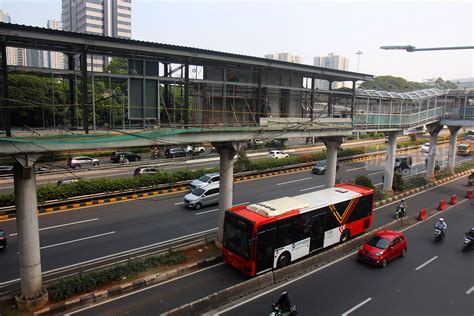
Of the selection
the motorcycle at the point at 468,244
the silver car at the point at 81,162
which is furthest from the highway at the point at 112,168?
the motorcycle at the point at 468,244

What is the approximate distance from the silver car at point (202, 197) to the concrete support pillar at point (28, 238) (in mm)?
11852

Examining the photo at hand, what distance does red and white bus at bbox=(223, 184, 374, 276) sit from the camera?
13236 mm

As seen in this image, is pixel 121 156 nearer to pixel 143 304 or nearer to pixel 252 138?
pixel 252 138

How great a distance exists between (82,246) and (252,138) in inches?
381

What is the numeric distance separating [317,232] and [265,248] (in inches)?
127

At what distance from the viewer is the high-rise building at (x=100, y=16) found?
355 feet

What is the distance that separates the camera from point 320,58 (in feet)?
510

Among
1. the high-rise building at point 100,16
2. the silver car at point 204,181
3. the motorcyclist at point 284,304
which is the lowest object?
the motorcyclist at point 284,304

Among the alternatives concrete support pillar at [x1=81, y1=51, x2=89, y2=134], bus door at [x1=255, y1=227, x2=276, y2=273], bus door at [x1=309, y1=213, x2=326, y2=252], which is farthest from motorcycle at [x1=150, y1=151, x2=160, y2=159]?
bus door at [x1=255, y1=227, x2=276, y2=273]

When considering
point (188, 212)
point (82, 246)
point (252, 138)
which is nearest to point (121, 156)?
point (188, 212)

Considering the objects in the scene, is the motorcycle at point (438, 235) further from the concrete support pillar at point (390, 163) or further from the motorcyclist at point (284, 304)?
the motorcyclist at point (284, 304)

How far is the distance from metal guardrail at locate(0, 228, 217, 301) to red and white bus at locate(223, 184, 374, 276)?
10.7ft

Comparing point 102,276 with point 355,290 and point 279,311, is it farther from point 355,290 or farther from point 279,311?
point 355,290

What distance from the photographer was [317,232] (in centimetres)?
1543
